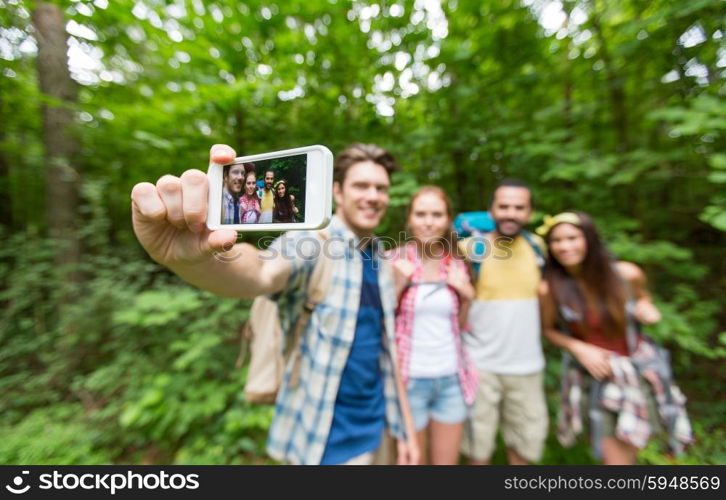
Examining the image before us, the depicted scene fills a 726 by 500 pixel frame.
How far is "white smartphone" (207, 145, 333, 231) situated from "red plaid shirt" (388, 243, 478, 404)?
121 centimetres

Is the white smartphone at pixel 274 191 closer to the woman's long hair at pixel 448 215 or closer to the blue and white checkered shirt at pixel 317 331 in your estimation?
the blue and white checkered shirt at pixel 317 331

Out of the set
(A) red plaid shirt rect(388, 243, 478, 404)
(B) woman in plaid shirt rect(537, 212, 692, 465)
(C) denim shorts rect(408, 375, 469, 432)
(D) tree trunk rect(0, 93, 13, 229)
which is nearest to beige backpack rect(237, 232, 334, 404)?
(A) red plaid shirt rect(388, 243, 478, 404)

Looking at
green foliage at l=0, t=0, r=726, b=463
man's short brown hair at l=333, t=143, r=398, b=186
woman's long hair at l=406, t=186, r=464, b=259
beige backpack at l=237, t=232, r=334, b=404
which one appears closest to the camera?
beige backpack at l=237, t=232, r=334, b=404

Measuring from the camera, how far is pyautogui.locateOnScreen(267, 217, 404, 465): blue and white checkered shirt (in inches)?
56.6

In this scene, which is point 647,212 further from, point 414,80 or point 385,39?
point 385,39

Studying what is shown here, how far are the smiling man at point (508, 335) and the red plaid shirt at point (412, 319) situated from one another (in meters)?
0.17

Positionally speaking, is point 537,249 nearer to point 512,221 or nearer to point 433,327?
point 512,221

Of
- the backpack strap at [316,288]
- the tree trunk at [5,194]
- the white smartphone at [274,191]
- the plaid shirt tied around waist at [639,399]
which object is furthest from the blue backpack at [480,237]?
the tree trunk at [5,194]

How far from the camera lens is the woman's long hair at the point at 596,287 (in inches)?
75.4

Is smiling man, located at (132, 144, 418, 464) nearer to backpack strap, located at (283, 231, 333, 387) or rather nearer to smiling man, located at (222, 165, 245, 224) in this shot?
backpack strap, located at (283, 231, 333, 387)

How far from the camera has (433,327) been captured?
1.92m

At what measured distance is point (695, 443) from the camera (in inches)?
102

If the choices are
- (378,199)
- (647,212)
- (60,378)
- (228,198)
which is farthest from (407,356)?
(60,378)
